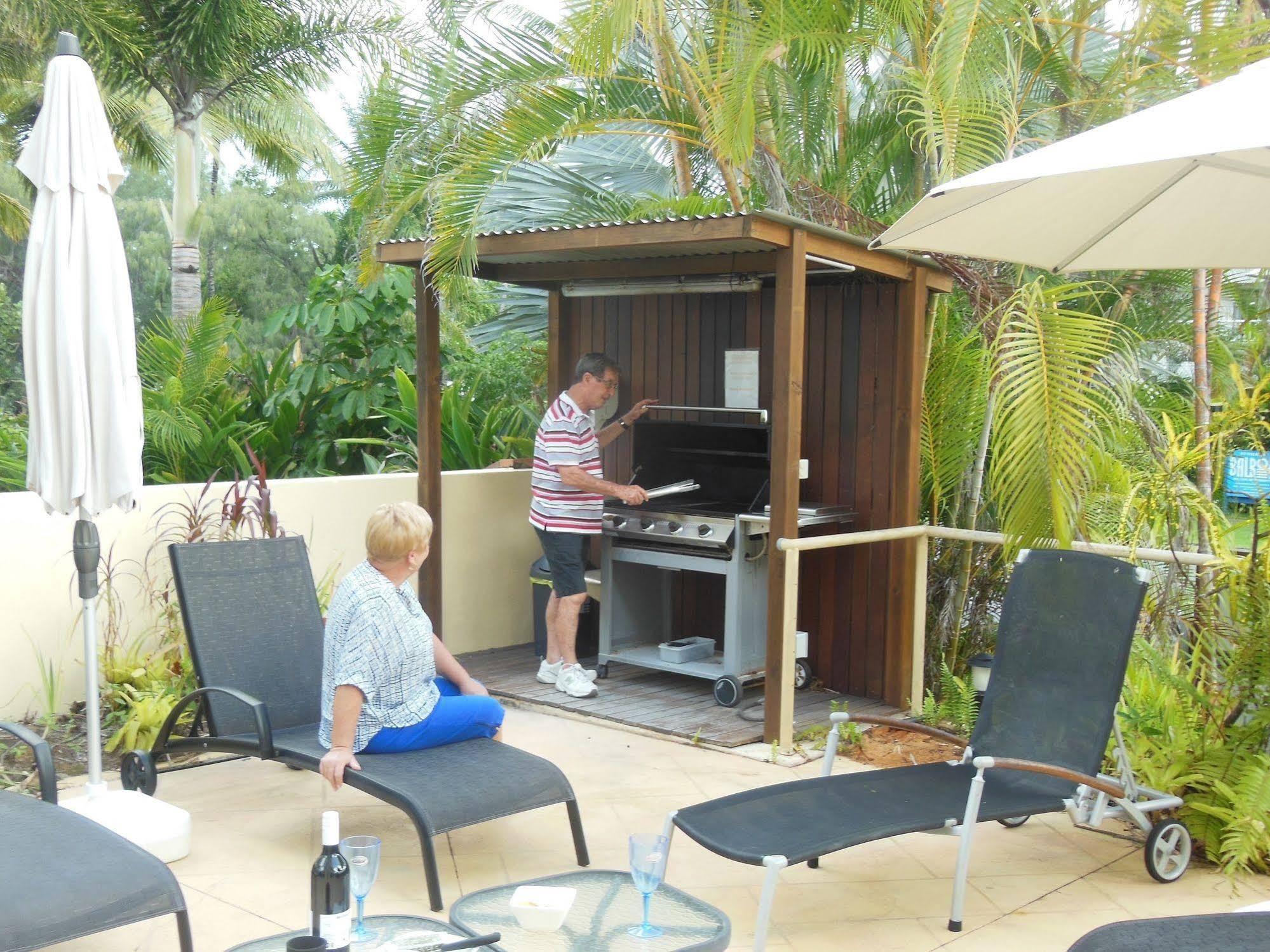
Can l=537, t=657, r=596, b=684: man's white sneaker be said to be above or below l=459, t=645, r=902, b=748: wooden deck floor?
above

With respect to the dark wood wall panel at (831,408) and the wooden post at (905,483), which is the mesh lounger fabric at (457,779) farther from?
the dark wood wall panel at (831,408)

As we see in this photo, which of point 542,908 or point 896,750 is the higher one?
point 542,908

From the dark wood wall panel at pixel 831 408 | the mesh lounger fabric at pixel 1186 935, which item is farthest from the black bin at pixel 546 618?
the mesh lounger fabric at pixel 1186 935

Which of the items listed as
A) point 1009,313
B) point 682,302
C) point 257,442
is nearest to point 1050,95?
point 682,302

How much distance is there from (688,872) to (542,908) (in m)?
1.59

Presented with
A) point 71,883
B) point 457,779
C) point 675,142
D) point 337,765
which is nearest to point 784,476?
point 457,779

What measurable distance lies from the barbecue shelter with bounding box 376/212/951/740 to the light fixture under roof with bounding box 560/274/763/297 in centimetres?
1

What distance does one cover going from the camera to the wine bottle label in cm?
254

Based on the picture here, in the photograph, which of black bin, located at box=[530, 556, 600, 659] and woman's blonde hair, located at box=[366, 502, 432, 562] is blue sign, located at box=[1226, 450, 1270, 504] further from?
black bin, located at box=[530, 556, 600, 659]

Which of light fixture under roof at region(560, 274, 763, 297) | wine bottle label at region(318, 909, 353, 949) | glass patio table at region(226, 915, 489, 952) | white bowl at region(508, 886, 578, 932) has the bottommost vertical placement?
glass patio table at region(226, 915, 489, 952)

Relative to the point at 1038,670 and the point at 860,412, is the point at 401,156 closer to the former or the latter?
the point at 860,412

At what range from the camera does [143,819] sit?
4.32 m

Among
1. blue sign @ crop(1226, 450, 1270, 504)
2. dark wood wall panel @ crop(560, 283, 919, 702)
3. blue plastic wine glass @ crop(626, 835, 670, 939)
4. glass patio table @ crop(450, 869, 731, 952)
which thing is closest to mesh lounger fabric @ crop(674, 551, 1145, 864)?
glass patio table @ crop(450, 869, 731, 952)

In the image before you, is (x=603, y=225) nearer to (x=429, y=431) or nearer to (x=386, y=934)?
(x=429, y=431)
